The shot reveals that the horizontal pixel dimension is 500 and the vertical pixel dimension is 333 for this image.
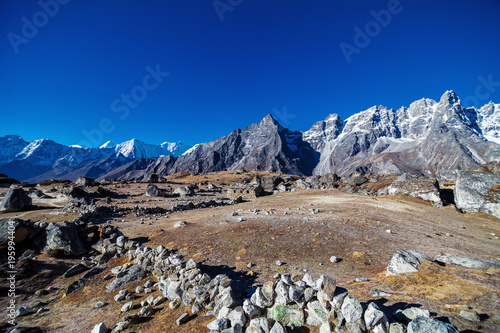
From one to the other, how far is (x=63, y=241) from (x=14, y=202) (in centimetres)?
2014

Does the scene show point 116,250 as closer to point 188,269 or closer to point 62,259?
point 62,259

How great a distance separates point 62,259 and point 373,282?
1638 centimetres

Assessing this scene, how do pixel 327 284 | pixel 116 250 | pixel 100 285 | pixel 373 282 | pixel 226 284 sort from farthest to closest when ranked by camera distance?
pixel 116 250
pixel 100 285
pixel 373 282
pixel 226 284
pixel 327 284

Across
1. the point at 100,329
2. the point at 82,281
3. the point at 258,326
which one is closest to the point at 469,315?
the point at 258,326

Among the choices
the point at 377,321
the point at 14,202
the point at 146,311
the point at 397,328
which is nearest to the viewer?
the point at 397,328

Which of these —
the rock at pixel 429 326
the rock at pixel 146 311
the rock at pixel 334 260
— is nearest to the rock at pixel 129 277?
the rock at pixel 146 311

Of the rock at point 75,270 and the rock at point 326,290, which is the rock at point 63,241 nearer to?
the rock at point 75,270

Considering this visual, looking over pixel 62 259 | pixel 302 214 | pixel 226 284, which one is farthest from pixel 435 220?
pixel 62 259

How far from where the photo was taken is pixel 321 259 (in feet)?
31.1

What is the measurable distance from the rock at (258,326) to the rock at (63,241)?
13430 millimetres

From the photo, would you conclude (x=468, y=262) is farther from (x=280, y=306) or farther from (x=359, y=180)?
(x=359, y=180)

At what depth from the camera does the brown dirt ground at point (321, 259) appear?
5.73m

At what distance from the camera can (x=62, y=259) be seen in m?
12.1

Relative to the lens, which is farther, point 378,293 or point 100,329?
point 100,329
